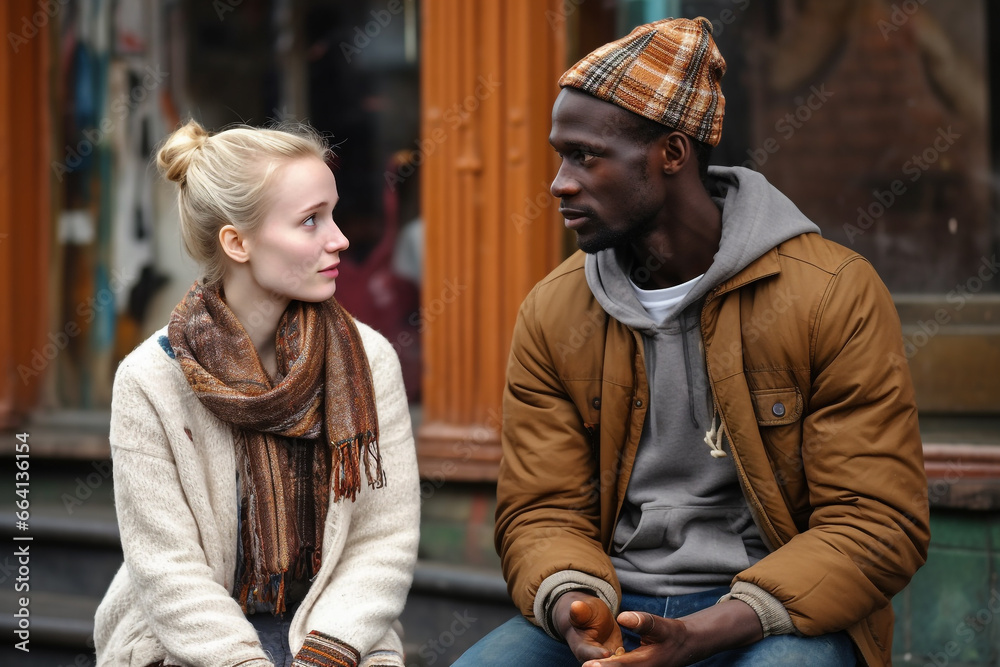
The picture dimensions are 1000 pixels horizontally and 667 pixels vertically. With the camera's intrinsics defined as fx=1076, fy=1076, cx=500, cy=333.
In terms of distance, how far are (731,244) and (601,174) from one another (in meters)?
0.35

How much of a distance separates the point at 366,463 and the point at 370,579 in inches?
11.0

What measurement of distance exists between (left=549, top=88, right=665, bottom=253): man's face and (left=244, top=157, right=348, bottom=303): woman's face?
1.86ft

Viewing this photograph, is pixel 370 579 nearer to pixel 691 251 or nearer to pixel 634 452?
pixel 634 452

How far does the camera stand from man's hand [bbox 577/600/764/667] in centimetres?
213

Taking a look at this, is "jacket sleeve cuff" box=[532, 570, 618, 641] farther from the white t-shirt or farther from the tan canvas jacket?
the white t-shirt

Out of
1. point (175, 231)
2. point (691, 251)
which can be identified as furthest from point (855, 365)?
point (175, 231)

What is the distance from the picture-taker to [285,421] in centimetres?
256

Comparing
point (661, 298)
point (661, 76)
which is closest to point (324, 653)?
point (661, 298)

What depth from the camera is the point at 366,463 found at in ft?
8.52
